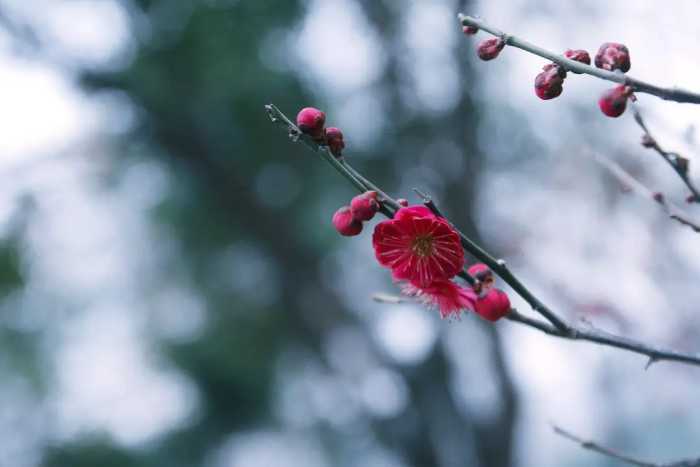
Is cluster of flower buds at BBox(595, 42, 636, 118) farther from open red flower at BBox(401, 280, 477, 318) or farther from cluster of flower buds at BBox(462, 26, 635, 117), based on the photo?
open red flower at BBox(401, 280, 477, 318)

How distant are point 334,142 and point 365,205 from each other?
6 cm

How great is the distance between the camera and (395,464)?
11.4ft

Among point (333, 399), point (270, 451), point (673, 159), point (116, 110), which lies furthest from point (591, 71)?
point (270, 451)

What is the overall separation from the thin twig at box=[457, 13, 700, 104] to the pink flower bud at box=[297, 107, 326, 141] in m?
0.14

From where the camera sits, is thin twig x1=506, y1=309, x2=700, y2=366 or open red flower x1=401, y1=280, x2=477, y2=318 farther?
Answer: open red flower x1=401, y1=280, x2=477, y2=318

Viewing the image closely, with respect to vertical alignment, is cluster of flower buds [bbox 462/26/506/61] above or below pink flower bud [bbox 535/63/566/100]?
above

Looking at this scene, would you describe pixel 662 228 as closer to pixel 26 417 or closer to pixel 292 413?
pixel 292 413

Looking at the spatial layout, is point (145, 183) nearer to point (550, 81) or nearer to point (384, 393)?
point (384, 393)

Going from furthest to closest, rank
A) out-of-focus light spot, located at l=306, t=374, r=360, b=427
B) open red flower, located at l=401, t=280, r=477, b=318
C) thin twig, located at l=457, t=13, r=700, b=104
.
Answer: out-of-focus light spot, located at l=306, t=374, r=360, b=427, open red flower, located at l=401, t=280, r=477, b=318, thin twig, located at l=457, t=13, r=700, b=104

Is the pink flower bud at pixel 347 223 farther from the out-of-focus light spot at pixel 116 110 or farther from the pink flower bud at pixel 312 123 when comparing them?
the out-of-focus light spot at pixel 116 110

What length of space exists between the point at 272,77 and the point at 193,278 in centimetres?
177

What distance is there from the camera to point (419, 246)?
2.26 ft

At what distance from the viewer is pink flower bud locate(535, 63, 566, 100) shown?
583mm

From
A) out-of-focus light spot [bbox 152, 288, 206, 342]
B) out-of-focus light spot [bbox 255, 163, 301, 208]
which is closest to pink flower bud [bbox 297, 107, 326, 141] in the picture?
out-of-focus light spot [bbox 255, 163, 301, 208]
